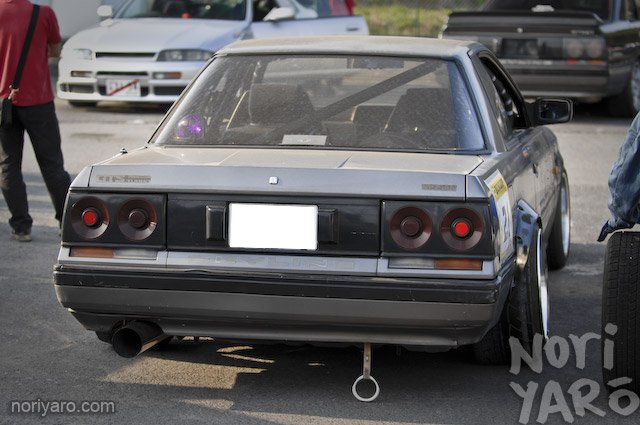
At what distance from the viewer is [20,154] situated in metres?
7.97

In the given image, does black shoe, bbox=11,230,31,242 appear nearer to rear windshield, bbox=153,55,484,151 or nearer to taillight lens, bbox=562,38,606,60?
rear windshield, bbox=153,55,484,151

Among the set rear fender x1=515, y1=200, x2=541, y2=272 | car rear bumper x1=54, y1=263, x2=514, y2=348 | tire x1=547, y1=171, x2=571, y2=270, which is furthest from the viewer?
tire x1=547, y1=171, x2=571, y2=270

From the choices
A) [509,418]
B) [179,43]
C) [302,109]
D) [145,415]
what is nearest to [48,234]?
[302,109]

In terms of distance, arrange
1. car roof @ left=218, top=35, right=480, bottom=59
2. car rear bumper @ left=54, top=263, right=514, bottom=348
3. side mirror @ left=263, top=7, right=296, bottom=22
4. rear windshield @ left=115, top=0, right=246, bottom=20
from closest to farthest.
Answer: car rear bumper @ left=54, top=263, right=514, bottom=348, car roof @ left=218, top=35, right=480, bottom=59, side mirror @ left=263, top=7, right=296, bottom=22, rear windshield @ left=115, top=0, right=246, bottom=20

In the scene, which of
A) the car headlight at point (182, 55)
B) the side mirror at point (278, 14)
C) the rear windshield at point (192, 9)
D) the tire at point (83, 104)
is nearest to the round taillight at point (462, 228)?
the car headlight at point (182, 55)

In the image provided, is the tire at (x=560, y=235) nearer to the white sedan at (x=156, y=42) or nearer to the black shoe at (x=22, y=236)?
the black shoe at (x=22, y=236)

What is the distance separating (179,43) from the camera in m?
14.0

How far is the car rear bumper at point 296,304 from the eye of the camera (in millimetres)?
4410

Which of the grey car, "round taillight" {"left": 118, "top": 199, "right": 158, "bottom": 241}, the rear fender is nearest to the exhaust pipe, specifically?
the grey car

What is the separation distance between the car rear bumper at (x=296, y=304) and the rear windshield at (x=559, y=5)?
412 inches

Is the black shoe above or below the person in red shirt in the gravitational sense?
below

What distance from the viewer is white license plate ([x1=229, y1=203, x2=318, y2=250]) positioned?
4.48 meters

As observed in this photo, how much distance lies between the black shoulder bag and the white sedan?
5958 mm

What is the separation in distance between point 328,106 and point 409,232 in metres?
1.11
